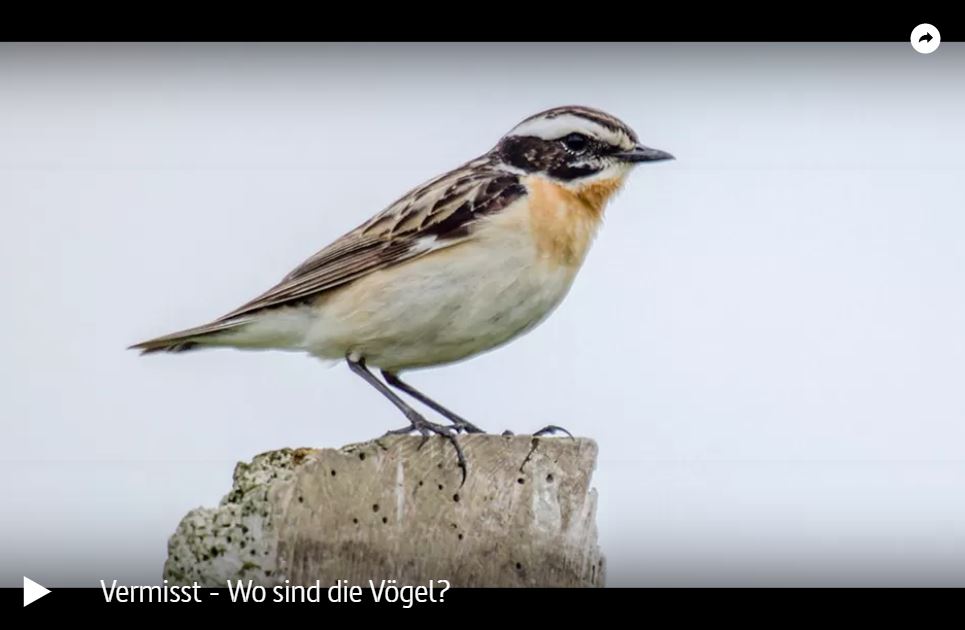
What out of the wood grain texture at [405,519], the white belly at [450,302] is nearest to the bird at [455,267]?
the white belly at [450,302]

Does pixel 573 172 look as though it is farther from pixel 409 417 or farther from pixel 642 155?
pixel 409 417

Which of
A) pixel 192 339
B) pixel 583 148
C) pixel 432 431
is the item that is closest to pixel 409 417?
pixel 432 431

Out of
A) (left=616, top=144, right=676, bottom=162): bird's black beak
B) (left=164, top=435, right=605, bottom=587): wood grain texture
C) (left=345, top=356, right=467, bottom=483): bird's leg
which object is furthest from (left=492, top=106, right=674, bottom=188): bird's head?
(left=164, top=435, right=605, bottom=587): wood grain texture

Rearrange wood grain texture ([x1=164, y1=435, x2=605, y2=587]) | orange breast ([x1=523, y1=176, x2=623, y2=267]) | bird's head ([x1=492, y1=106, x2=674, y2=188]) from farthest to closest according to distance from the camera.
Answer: bird's head ([x1=492, y1=106, x2=674, y2=188]), orange breast ([x1=523, y1=176, x2=623, y2=267]), wood grain texture ([x1=164, y1=435, x2=605, y2=587])

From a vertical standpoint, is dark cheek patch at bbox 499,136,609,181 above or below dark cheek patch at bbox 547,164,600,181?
above

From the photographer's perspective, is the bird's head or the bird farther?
the bird's head

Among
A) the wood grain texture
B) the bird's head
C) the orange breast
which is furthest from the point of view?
the bird's head

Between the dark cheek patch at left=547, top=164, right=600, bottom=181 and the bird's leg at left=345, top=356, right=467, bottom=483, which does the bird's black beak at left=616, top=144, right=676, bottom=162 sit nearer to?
the dark cheek patch at left=547, top=164, right=600, bottom=181
